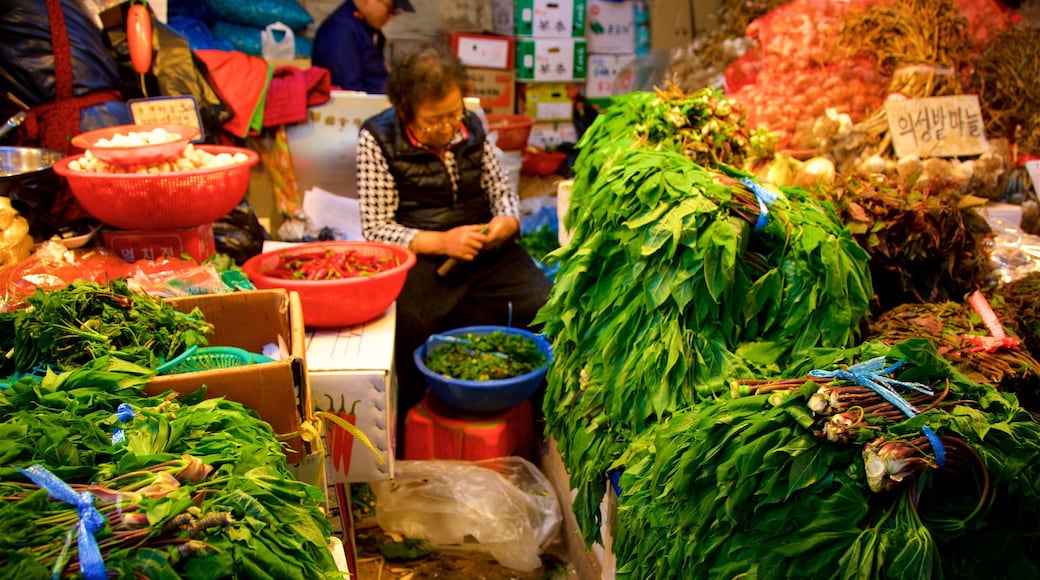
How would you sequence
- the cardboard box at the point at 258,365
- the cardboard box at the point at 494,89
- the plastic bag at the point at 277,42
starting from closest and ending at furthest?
the cardboard box at the point at 258,365 → the plastic bag at the point at 277,42 → the cardboard box at the point at 494,89

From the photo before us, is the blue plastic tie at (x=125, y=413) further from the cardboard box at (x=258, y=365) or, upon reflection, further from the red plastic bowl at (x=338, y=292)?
the red plastic bowl at (x=338, y=292)

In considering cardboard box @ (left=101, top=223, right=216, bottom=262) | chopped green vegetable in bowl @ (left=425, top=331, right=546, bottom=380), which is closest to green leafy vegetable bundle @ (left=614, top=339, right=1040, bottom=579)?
chopped green vegetable in bowl @ (left=425, top=331, right=546, bottom=380)

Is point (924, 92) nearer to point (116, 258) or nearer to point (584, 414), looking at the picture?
point (584, 414)

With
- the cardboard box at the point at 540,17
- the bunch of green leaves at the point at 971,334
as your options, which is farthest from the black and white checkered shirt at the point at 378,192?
the cardboard box at the point at 540,17

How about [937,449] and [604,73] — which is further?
[604,73]

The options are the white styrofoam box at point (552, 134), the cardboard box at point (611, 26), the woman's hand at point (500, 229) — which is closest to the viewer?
the woman's hand at point (500, 229)

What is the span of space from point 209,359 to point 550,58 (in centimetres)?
565

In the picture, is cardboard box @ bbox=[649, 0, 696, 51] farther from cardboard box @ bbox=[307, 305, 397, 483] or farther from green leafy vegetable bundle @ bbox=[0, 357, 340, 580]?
green leafy vegetable bundle @ bbox=[0, 357, 340, 580]

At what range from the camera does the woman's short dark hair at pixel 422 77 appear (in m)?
3.32

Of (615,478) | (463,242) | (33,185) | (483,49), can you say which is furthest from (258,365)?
(483,49)

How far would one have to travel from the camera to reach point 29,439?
117cm

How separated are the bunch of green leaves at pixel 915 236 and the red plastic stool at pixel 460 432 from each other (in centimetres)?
162

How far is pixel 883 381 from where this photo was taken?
4.37 feet

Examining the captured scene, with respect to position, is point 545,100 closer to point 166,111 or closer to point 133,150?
point 166,111
